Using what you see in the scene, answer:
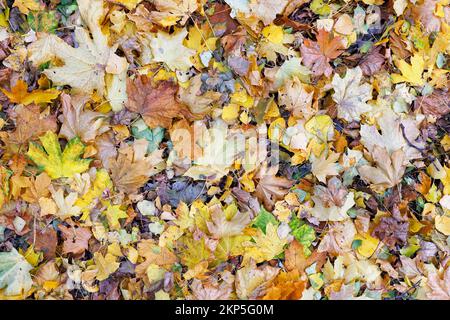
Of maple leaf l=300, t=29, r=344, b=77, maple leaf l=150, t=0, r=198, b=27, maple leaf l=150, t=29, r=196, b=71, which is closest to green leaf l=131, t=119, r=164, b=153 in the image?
maple leaf l=150, t=29, r=196, b=71

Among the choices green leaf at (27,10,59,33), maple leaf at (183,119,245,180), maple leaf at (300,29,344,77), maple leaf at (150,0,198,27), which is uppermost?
maple leaf at (150,0,198,27)

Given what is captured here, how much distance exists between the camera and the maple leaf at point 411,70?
5.20 feet

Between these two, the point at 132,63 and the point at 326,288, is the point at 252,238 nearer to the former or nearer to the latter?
the point at 326,288

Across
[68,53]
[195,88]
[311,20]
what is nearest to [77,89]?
[68,53]

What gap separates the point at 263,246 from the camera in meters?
1.52

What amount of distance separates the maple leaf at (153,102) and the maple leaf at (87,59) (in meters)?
0.04

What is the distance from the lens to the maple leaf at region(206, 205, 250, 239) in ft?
4.91

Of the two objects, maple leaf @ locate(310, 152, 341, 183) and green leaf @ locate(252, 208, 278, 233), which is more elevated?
maple leaf @ locate(310, 152, 341, 183)

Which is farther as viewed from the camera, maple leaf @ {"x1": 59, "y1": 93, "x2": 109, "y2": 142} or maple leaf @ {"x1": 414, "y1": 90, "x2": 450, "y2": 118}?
maple leaf @ {"x1": 414, "y1": 90, "x2": 450, "y2": 118}

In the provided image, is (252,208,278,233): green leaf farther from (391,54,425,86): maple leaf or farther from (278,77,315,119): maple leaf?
(391,54,425,86): maple leaf

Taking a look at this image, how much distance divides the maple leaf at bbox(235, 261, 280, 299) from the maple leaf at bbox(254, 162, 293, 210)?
213mm

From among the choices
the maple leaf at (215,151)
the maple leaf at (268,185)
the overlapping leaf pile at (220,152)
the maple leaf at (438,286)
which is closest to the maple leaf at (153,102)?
the overlapping leaf pile at (220,152)

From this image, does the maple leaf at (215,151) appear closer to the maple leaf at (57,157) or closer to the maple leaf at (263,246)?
the maple leaf at (263,246)

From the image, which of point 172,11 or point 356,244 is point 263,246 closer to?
point 356,244
